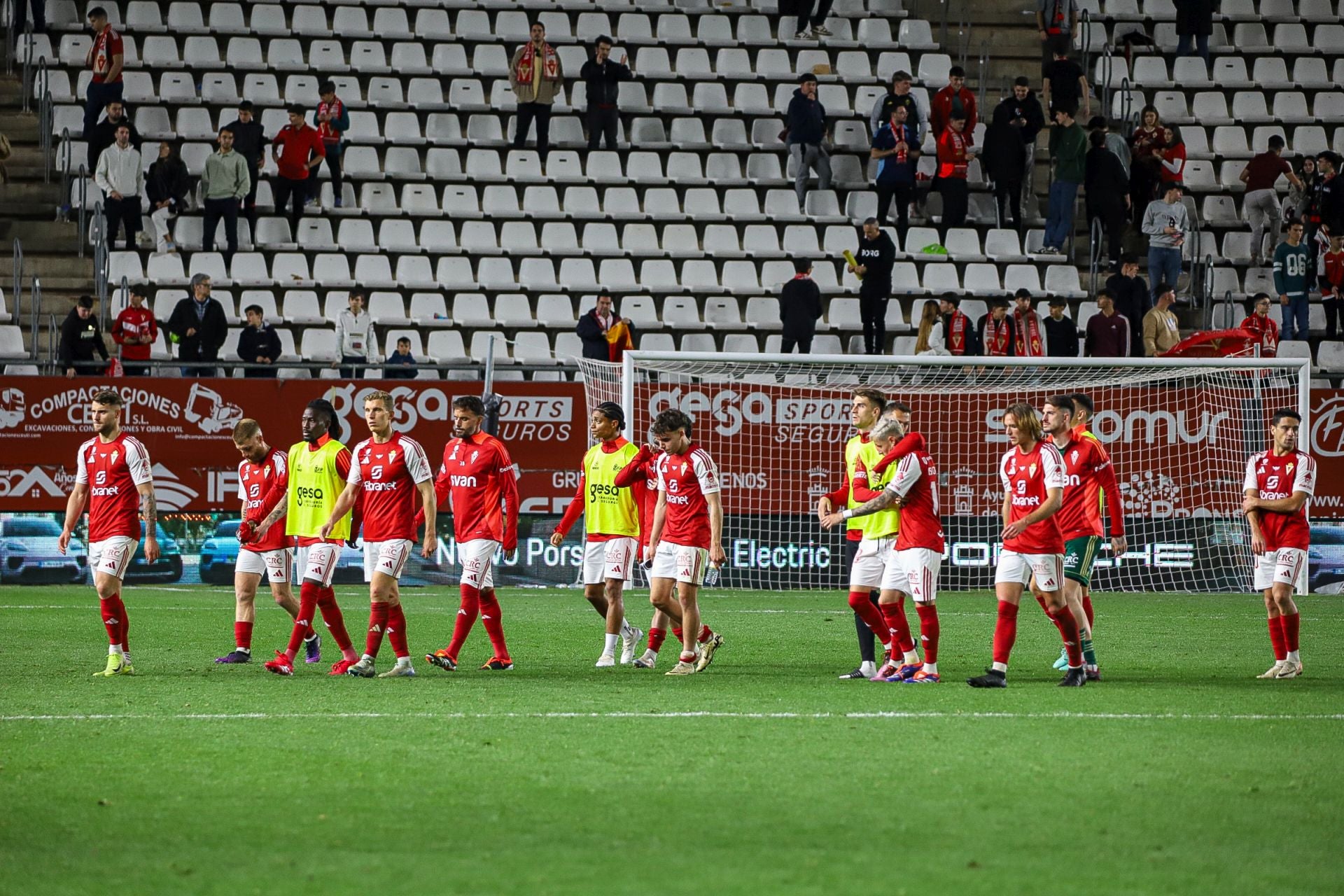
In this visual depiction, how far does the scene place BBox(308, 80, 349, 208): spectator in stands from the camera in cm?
2455

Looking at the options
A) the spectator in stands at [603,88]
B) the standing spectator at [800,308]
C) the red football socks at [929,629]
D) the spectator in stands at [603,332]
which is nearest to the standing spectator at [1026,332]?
the standing spectator at [800,308]

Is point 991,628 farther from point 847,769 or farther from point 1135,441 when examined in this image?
point 847,769

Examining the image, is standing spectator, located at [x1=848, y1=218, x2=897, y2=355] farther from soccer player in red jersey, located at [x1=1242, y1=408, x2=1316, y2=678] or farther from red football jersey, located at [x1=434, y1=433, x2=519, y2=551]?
red football jersey, located at [x1=434, y1=433, x2=519, y2=551]

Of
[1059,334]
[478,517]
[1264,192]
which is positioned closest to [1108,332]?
[1059,334]

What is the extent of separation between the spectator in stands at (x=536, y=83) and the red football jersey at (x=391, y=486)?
1502cm

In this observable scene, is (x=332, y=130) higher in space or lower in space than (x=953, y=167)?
higher

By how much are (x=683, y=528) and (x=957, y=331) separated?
1092cm

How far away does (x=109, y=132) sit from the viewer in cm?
2402

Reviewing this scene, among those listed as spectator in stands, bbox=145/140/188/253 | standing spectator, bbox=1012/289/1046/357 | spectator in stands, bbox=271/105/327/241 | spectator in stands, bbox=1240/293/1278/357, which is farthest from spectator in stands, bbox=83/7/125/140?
spectator in stands, bbox=1240/293/1278/357

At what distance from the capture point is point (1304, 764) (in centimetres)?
758

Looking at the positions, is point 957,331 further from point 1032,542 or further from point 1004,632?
point 1004,632

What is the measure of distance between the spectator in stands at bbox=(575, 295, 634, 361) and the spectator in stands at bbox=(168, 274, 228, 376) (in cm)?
491

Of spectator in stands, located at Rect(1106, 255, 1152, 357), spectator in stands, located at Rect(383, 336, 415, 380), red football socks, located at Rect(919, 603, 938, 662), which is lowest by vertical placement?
red football socks, located at Rect(919, 603, 938, 662)

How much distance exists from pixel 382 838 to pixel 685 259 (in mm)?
A: 19750
